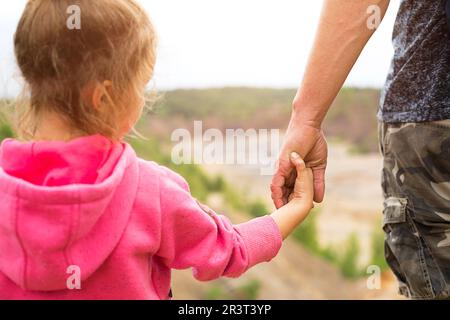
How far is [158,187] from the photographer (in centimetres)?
121

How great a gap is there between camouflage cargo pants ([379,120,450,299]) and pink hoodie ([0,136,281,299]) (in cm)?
38

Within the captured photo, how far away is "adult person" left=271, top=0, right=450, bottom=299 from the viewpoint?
132 centimetres

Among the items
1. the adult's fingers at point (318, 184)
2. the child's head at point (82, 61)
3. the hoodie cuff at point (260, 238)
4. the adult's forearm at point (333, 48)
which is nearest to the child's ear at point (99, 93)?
the child's head at point (82, 61)

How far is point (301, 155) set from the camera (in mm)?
1573

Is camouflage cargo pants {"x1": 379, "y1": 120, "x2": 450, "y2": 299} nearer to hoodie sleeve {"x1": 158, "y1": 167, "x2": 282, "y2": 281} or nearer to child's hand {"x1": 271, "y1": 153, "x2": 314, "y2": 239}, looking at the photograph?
child's hand {"x1": 271, "y1": 153, "x2": 314, "y2": 239}

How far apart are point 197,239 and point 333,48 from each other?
521 mm

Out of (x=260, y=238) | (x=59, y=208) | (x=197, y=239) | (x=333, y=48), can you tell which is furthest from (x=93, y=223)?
(x=333, y=48)

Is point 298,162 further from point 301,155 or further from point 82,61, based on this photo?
point 82,61

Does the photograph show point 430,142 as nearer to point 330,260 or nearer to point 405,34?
point 405,34

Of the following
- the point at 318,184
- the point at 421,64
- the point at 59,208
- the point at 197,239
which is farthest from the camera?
the point at 318,184

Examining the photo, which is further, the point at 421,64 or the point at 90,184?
the point at 421,64
